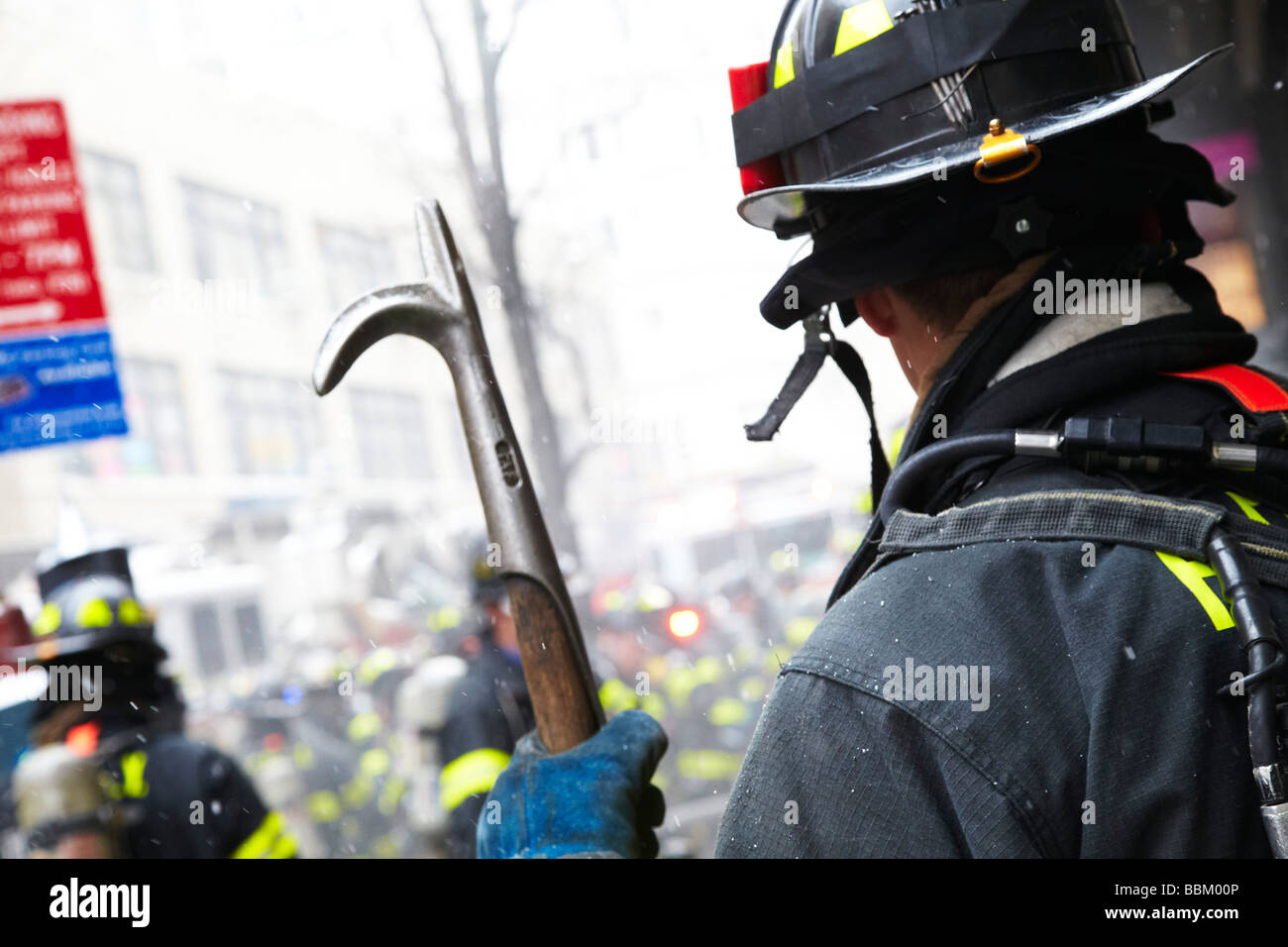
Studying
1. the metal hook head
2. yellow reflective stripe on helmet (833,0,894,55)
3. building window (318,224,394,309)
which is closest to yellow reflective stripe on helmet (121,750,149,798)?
the metal hook head

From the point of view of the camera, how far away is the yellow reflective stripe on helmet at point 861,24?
1.36m

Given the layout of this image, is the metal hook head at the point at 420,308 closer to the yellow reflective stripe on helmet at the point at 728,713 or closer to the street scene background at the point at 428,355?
the street scene background at the point at 428,355

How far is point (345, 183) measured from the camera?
46.2 feet

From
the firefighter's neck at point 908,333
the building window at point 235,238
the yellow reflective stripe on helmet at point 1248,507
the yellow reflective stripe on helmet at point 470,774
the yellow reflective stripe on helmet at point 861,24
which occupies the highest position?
the building window at point 235,238

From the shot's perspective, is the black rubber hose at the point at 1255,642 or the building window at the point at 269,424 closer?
the black rubber hose at the point at 1255,642

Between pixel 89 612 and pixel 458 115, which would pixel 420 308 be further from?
pixel 458 115

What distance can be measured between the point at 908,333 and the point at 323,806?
6.80 meters

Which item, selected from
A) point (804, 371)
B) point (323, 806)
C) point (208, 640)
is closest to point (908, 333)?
point (804, 371)

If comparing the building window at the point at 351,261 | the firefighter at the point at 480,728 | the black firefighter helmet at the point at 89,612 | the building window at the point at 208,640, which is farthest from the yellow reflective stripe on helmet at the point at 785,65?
the building window at the point at 208,640

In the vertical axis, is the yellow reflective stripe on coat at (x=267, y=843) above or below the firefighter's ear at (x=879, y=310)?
below
